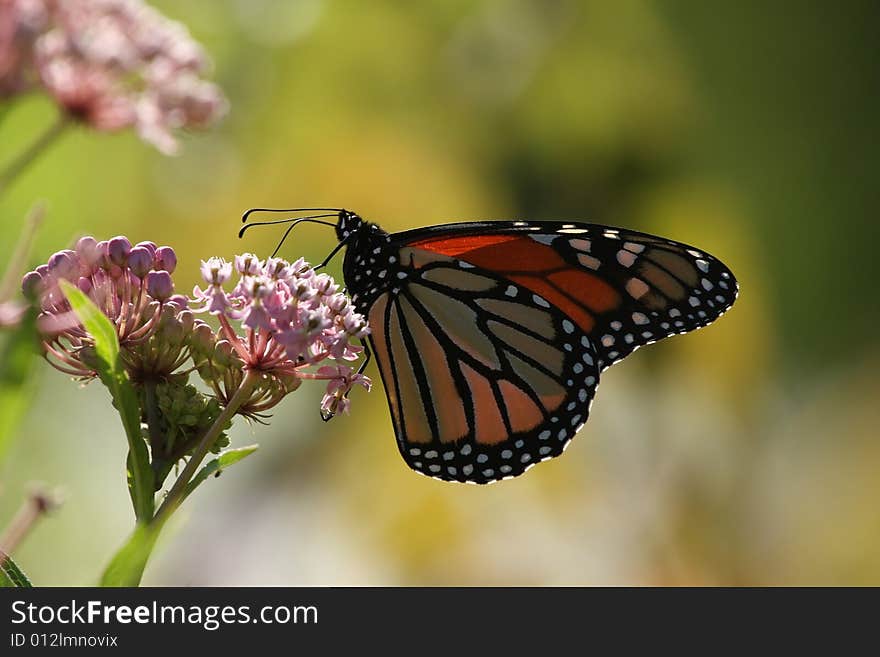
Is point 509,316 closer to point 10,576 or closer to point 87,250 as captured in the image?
point 87,250

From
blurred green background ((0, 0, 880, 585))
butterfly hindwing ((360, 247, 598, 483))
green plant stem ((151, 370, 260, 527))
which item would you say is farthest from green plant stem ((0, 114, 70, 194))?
blurred green background ((0, 0, 880, 585))

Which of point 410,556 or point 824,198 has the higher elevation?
point 824,198

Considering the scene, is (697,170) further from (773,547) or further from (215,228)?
(215,228)

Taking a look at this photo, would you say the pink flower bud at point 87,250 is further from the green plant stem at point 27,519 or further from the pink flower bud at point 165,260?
the green plant stem at point 27,519

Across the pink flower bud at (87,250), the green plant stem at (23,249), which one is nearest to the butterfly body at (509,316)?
the pink flower bud at (87,250)

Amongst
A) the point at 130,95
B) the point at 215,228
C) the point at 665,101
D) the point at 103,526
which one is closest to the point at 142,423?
the point at 130,95

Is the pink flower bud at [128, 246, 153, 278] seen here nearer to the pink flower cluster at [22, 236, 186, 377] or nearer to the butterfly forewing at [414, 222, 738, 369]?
the pink flower cluster at [22, 236, 186, 377]
